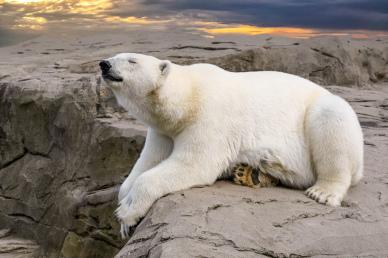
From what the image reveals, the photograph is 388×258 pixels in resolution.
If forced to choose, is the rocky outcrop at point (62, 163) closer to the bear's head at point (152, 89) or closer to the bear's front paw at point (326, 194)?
the bear's head at point (152, 89)

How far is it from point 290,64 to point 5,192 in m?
5.92

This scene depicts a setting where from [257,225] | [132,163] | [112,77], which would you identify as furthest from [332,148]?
[132,163]

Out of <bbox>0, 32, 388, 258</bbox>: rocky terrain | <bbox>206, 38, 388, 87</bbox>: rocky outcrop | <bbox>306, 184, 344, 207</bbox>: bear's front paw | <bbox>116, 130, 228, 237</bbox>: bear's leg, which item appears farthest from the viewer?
<bbox>206, 38, 388, 87</bbox>: rocky outcrop

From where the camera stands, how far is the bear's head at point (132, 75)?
14.5 ft

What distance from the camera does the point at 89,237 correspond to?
8148mm

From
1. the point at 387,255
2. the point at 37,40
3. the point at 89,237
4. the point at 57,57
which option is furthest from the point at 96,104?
the point at 37,40

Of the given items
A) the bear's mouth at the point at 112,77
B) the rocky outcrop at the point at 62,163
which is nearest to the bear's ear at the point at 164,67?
the bear's mouth at the point at 112,77

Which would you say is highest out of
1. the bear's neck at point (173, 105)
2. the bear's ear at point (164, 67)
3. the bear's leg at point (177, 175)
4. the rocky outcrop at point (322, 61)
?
the bear's ear at point (164, 67)

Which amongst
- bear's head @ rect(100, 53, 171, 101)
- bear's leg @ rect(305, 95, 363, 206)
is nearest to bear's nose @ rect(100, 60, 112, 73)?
bear's head @ rect(100, 53, 171, 101)

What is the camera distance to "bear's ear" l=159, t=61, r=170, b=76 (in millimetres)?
4500

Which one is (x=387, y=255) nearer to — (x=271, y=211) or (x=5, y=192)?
(x=271, y=211)

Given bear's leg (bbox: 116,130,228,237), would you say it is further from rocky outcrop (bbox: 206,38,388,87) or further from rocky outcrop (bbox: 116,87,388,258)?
rocky outcrop (bbox: 206,38,388,87)

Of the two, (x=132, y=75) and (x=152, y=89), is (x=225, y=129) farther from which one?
(x=132, y=75)

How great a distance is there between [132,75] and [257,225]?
1500 millimetres
